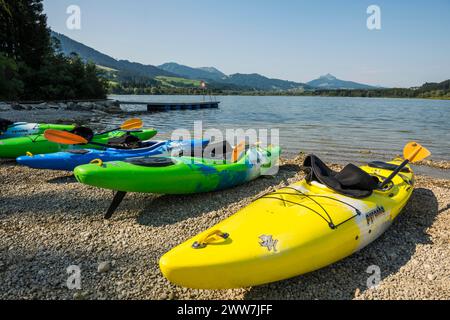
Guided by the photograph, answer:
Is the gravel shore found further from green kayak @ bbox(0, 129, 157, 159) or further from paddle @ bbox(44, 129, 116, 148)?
green kayak @ bbox(0, 129, 157, 159)

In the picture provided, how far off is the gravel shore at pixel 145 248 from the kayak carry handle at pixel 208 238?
57 centimetres

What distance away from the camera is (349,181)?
4527 mm

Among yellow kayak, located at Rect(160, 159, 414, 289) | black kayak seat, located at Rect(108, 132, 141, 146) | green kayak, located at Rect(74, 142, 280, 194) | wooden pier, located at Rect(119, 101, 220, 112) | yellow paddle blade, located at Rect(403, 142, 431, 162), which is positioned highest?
wooden pier, located at Rect(119, 101, 220, 112)

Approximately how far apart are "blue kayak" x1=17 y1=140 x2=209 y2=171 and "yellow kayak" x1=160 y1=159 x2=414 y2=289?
4.20m

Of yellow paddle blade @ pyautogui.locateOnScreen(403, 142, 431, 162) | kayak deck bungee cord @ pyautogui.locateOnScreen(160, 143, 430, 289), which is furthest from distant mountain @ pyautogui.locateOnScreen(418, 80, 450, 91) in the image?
kayak deck bungee cord @ pyautogui.locateOnScreen(160, 143, 430, 289)

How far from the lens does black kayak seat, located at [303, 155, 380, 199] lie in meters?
4.38

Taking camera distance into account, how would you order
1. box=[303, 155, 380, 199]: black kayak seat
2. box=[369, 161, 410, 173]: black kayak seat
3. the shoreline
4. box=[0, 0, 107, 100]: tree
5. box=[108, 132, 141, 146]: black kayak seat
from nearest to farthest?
box=[303, 155, 380, 199]: black kayak seat → box=[369, 161, 410, 173]: black kayak seat → box=[108, 132, 141, 146]: black kayak seat → the shoreline → box=[0, 0, 107, 100]: tree

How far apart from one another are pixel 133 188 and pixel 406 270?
3.99m

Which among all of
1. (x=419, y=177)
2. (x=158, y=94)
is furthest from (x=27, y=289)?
(x=158, y=94)

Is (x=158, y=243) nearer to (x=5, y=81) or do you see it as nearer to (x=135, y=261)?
(x=135, y=261)

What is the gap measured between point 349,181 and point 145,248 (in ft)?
9.97

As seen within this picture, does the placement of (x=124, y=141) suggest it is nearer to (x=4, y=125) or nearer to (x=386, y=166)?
(x=4, y=125)

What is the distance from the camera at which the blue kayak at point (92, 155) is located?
682cm

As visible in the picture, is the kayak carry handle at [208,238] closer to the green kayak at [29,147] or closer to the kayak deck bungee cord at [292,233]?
the kayak deck bungee cord at [292,233]
